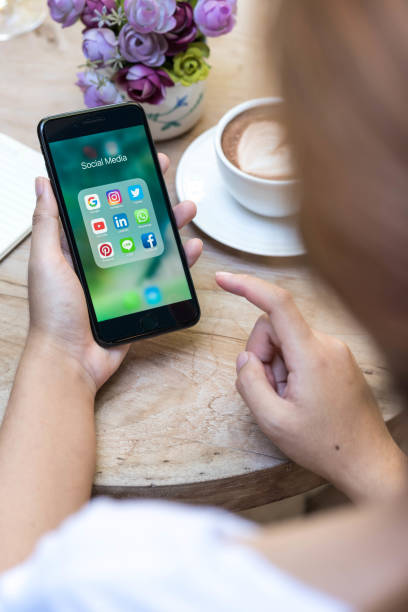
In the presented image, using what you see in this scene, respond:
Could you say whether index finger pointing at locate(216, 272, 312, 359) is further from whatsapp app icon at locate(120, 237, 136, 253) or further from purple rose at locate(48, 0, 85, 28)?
purple rose at locate(48, 0, 85, 28)

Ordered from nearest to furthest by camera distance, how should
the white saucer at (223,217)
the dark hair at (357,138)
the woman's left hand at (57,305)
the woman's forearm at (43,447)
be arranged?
the dark hair at (357,138)
the woman's forearm at (43,447)
the woman's left hand at (57,305)
the white saucer at (223,217)

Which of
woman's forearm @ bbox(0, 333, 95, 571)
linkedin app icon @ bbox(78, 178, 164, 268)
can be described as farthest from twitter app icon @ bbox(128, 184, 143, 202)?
woman's forearm @ bbox(0, 333, 95, 571)

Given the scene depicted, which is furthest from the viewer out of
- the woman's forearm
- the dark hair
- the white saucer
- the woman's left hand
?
the white saucer

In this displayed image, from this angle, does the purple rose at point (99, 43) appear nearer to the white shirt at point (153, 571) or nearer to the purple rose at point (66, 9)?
the purple rose at point (66, 9)

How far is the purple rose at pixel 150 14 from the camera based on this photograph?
77cm

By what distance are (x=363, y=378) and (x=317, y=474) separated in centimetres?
12

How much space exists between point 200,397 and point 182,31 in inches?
19.6

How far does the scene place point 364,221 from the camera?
347 millimetres

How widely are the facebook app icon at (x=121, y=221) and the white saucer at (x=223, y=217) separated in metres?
0.12

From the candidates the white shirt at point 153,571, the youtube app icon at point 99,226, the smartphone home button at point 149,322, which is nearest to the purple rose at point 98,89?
the youtube app icon at point 99,226

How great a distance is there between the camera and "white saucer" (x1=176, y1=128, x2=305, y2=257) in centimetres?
84

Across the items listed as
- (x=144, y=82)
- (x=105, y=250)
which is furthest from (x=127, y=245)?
(x=144, y=82)

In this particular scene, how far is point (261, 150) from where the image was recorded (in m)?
0.87

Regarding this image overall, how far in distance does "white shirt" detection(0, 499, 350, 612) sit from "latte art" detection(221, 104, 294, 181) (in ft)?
1.89
